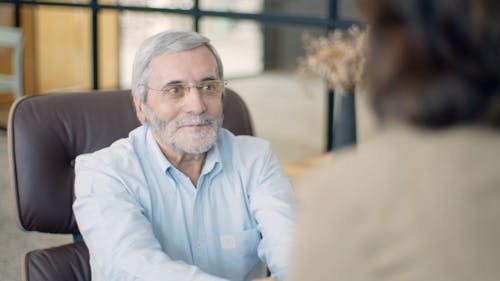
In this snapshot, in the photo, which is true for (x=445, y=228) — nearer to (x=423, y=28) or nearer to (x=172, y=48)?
(x=423, y=28)

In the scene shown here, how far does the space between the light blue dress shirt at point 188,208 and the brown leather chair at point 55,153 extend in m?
0.15

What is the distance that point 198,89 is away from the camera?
1.70m

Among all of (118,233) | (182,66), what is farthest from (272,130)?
(118,233)

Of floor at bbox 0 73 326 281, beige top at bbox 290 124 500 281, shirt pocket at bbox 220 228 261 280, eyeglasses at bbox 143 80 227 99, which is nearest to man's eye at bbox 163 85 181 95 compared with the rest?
eyeglasses at bbox 143 80 227 99

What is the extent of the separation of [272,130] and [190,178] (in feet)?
13.0

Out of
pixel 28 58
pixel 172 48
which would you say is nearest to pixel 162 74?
pixel 172 48

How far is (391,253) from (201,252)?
113 cm

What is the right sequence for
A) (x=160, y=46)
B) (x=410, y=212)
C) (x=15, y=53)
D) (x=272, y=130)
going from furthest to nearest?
(x=272, y=130) < (x=15, y=53) < (x=160, y=46) < (x=410, y=212)

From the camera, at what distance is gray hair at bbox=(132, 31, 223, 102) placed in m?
1.65

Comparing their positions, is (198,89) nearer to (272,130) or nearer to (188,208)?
(188,208)

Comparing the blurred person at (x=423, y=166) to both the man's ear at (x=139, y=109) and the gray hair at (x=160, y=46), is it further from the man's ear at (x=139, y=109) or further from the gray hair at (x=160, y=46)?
the man's ear at (x=139, y=109)

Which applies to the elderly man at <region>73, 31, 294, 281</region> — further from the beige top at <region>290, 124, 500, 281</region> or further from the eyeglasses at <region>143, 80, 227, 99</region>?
the beige top at <region>290, 124, 500, 281</region>

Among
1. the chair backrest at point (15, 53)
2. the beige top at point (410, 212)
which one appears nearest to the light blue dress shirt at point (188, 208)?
the beige top at point (410, 212)

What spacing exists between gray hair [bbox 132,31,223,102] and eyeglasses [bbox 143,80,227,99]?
0.19 ft
